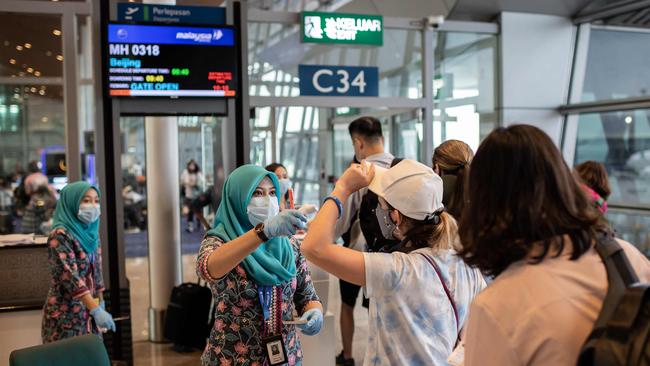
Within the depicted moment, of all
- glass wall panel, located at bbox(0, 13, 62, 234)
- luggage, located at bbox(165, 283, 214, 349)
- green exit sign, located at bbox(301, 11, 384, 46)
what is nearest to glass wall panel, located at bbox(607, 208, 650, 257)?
green exit sign, located at bbox(301, 11, 384, 46)

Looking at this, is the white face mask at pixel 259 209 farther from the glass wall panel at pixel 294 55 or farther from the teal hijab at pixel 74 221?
the glass wall panel at pixel 294 55

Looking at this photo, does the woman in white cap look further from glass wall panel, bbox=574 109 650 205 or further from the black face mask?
glass wall panel, bbox=574 109 650 205

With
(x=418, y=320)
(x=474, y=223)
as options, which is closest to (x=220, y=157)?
(x=418, y=320)

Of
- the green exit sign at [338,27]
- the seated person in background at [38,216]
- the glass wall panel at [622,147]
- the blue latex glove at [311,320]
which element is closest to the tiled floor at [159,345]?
the seated person in background at [38,216]

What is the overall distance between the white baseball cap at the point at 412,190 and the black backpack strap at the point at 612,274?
0.69 m

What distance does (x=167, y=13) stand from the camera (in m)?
5.07

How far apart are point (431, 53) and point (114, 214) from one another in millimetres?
3448

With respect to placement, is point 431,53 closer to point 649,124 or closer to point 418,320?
point 649,124

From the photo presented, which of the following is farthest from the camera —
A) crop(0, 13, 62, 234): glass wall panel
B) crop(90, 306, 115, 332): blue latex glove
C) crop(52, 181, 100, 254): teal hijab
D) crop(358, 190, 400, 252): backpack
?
crop(0, 13, 62, 234): glass wall panel

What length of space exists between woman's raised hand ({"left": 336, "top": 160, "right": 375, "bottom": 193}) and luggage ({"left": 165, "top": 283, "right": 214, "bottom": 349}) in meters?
3.58

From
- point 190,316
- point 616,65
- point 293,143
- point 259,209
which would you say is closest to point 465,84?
point 616,65

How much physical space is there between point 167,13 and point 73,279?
2.49 metres

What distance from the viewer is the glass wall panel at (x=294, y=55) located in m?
6.03

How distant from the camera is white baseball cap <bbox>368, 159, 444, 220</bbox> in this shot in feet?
6.21
